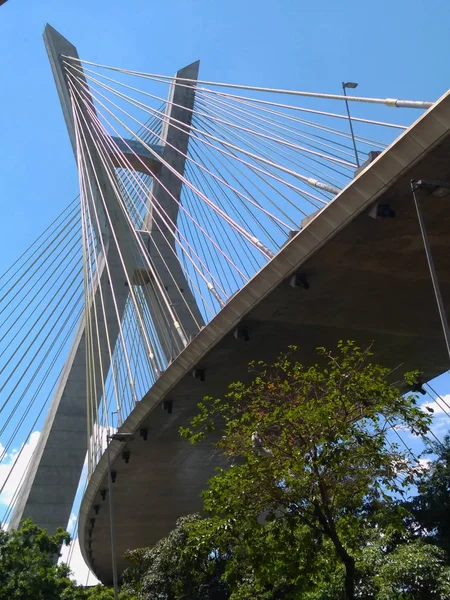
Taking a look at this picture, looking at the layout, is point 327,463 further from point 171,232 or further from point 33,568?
point 33,568

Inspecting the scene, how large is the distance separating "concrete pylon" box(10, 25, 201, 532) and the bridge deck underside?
1.13 meters

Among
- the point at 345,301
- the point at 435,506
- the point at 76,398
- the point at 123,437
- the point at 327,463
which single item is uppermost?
the point at 76,398

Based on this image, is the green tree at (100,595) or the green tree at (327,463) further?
the green tree at (100,595)

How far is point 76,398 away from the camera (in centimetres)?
2428

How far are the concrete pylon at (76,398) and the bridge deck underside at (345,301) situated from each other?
3.70 feet

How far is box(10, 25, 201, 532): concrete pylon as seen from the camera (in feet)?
76.2

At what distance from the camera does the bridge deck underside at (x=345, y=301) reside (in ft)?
36.4

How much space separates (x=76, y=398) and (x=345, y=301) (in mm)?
12295

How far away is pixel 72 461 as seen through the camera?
23.7 metres

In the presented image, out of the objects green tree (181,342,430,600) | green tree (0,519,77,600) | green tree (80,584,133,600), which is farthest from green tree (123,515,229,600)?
green tree (181,342,430,600)

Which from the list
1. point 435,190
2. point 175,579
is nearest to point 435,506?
point 175,579

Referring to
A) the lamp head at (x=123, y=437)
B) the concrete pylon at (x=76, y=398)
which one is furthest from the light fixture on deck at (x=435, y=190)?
the concrete pylon at (x=76, y=398)

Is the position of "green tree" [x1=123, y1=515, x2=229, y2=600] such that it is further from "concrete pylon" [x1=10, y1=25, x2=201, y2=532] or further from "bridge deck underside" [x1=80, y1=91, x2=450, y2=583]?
"concrete pylon" [x1=10, y1=25, x2=201, y2=532]

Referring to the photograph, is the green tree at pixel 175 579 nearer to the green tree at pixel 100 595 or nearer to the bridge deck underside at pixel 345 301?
the green tree at pixel 100 595
